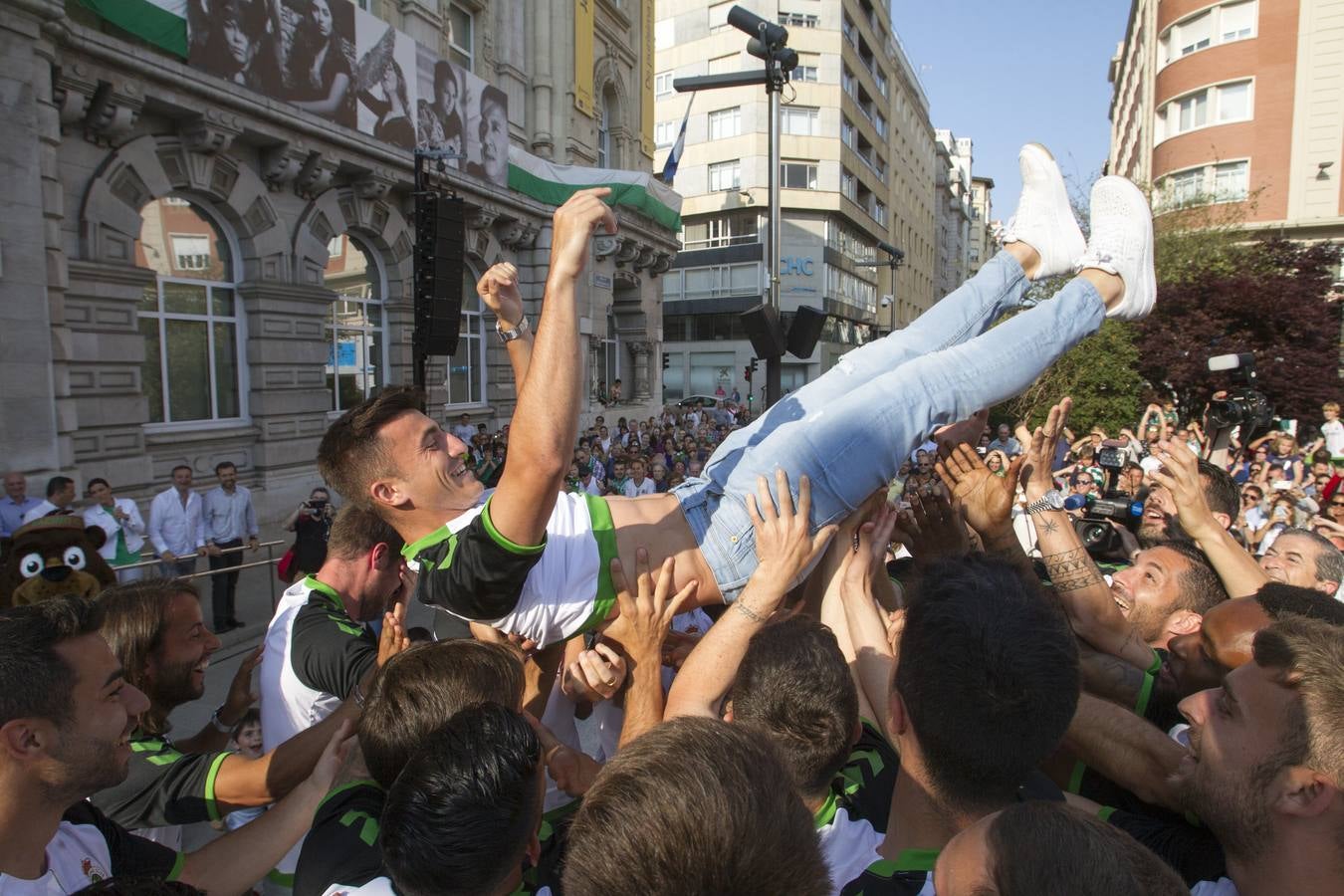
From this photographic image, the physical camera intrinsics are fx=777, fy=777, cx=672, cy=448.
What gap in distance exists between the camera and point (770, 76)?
677 centimetres

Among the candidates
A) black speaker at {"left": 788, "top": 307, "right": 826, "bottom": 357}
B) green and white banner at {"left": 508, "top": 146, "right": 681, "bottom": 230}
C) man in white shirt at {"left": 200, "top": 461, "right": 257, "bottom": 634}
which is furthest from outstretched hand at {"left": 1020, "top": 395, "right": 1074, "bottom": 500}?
green and white banner at {"left": 508, "top": 146, "right": 681, "bottom": 230}

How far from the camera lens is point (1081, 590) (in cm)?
248

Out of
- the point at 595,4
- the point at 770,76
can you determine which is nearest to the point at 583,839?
the point at 770,76

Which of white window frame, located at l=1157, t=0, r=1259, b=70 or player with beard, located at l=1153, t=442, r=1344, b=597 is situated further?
white window frame, located at l=1157, t=0, r=1259, b=70

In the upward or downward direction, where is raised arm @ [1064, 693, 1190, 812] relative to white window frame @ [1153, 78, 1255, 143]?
downward

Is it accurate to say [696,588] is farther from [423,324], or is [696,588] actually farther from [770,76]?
[423,324]

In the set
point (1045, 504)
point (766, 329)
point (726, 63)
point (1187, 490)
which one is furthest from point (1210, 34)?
point (1045, 504)

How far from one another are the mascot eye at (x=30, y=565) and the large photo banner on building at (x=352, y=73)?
8.30m

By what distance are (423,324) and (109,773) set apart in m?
7.88

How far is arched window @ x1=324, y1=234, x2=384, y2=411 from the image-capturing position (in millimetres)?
13406

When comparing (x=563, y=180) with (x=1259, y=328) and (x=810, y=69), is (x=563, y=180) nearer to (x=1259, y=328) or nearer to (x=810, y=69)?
(x=1259, y=328)

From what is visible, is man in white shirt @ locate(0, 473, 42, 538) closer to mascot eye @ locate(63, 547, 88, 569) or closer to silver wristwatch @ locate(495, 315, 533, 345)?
mascot eye @ locate(63, 547, 88, 569)

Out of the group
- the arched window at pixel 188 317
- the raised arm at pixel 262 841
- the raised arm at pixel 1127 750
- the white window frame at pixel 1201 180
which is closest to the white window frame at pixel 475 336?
the arched window at pixel 188 317

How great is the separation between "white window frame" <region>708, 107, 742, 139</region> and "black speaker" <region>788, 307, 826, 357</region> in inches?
1394
